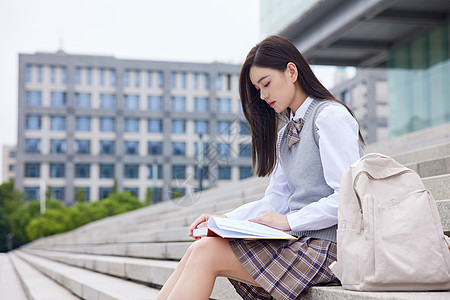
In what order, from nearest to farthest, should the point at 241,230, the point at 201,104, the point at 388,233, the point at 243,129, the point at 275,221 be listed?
the point at 388,233, the point at 241,230, the point at 275,221, the point at 243,129, the point at 201,104

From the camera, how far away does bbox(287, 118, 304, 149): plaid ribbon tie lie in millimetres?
2484

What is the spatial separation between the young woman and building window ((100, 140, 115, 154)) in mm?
54956

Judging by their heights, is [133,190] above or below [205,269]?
below

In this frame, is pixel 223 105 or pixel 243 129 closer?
pixel 243 129

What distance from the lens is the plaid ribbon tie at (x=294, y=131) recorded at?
8.15ft

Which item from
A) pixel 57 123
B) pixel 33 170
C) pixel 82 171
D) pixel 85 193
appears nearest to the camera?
pixel 85 193

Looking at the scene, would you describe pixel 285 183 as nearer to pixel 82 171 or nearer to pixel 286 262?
pixel 286 262

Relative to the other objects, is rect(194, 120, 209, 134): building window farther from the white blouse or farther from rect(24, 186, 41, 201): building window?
the white blouse

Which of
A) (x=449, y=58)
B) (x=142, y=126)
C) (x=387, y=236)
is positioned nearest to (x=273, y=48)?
(x=387, y=236)

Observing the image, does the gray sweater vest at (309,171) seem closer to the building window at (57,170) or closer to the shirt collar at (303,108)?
the shirt collar at (303,108)

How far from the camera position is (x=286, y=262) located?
7.27 feet

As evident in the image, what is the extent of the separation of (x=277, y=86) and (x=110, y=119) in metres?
55.7

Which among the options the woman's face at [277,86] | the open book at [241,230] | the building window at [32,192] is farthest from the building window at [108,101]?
the open book at [241,230]

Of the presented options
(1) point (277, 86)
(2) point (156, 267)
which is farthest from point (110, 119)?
(1) point (277, 86)
